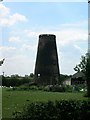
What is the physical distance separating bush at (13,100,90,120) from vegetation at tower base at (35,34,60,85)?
187ft

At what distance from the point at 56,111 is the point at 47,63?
57.6 m

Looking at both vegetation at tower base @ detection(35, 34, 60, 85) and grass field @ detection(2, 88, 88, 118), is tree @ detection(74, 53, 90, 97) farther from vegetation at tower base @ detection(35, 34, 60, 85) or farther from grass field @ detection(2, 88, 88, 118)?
vegetation at tower base @ detection(35, 34, 60, 85)

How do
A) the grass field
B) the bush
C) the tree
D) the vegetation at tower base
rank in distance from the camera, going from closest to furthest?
the bush < the grass field < the tree < the vegetation at tower base

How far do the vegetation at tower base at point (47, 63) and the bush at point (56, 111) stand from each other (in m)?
56.9

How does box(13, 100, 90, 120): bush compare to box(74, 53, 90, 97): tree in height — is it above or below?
below

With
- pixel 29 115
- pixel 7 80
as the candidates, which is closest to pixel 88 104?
pixel 29 115

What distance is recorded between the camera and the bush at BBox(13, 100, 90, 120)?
10.6 m

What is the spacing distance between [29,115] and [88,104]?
201cm

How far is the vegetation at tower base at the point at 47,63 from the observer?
68250mm

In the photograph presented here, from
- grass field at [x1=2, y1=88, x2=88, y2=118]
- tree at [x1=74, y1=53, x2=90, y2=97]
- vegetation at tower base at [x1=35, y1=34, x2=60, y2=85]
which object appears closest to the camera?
grass field at [x1=2, y1=88, x2=88, y2=118]

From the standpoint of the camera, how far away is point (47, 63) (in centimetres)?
6831

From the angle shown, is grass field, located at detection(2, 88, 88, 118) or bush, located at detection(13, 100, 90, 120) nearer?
bush, located at detection(13, 100, 90, 120)

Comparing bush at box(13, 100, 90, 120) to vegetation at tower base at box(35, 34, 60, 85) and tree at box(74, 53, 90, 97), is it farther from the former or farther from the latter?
vegetation at tower base at box(35, 34, 60, 85)

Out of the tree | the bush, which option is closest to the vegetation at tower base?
the tree
